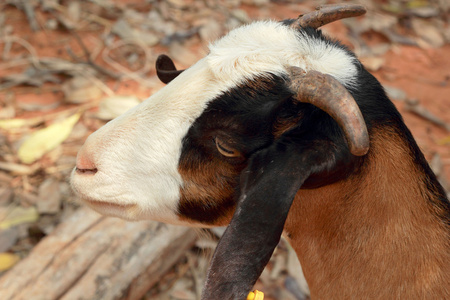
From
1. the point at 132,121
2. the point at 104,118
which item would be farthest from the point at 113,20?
the point at 132,121

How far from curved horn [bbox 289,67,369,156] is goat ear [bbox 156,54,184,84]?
0.92 m

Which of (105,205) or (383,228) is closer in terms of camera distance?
(383,228)

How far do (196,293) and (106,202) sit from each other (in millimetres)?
1671

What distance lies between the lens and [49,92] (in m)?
5.28

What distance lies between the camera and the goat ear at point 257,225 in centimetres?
183

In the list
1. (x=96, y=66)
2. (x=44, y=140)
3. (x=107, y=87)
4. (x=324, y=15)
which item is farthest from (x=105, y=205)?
(x=96, y=66)

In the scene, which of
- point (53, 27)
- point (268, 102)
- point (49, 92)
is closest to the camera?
point (268, 102)

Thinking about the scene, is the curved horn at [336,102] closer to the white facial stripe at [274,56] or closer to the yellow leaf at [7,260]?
the white facial stripe at [274,56]

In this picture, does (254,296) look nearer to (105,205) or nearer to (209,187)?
(209,187)

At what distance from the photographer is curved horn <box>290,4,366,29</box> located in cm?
229

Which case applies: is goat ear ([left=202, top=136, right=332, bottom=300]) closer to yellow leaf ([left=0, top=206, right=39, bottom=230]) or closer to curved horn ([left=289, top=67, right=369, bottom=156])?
curved horn ([left=289, top=67, right=369, bottom=156])

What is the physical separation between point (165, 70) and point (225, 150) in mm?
947

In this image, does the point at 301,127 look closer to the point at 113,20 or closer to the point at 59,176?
the point at 59,176

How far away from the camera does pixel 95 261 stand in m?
3.16
